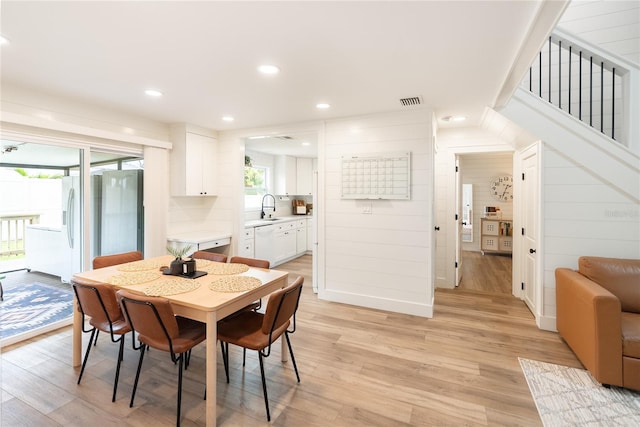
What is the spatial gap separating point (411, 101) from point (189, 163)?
3.09 meters

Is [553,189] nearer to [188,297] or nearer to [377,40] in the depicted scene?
[377,40]

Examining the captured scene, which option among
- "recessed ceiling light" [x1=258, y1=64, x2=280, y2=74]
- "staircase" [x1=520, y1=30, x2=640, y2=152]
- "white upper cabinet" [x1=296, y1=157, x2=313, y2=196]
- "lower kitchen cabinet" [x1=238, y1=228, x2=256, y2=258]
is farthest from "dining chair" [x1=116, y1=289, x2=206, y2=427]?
"white upper cabinet" [x1=296, y1=157, x2=313, y2=196]

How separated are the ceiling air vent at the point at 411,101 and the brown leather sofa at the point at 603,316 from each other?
2221 mm

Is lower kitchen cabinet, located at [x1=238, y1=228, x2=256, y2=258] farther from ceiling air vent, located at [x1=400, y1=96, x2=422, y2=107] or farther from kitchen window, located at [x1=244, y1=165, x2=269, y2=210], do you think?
ceiling air vent, located at [x1=400, y1=96, x2=422, y2=107]

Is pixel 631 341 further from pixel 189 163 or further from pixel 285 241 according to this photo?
pixel 285 241

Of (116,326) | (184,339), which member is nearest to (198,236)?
(116,326)

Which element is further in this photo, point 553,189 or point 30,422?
point 553,189

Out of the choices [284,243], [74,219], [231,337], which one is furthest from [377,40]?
[284,243]

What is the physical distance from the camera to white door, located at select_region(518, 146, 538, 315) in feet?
11.1

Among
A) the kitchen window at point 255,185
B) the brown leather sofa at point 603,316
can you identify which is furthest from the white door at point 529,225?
the kitchen window at point 255,185

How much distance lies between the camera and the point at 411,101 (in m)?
3.20

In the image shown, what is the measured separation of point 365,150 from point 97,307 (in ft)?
10.2

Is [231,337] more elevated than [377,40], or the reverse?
[377,40]

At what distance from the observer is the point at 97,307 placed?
2117 millimetres
